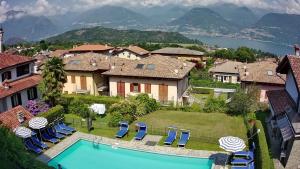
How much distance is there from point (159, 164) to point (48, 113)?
37.0 ft

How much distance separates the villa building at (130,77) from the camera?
37.5 m

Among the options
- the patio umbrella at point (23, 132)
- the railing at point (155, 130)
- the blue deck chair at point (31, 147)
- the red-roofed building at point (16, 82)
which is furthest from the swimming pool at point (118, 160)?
the red-roofed building at point (16, 82)

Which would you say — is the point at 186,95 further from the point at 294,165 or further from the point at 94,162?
the point at 294,165

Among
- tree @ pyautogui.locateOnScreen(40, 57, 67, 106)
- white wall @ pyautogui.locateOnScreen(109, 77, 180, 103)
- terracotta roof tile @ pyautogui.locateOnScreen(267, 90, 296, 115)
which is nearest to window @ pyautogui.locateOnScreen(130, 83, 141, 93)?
white wall @ pyautogui.locateOnScreen(109, 77, 180, 103)

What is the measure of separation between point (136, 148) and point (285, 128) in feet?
35.5

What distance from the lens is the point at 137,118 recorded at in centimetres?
3256

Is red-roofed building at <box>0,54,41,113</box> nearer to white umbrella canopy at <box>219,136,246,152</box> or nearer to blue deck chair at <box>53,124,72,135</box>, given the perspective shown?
blue deck chair at <box>53,124,72,135</box>

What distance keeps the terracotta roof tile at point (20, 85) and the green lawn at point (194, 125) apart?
5.14 m

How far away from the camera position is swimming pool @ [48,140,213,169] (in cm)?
2238

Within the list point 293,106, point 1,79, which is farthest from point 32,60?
point 293,106

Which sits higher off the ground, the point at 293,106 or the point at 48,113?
the point at 293,106

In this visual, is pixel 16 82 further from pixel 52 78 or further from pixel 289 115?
pixel 289 115

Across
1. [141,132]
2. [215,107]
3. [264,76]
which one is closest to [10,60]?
[141,132]

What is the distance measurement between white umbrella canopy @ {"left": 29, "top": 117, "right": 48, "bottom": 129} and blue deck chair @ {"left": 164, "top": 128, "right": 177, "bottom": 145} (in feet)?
31.5
